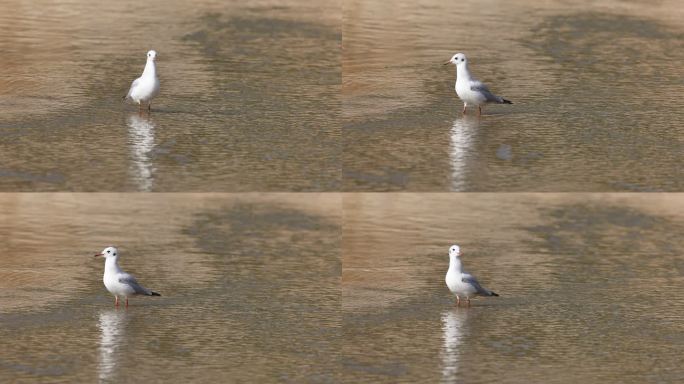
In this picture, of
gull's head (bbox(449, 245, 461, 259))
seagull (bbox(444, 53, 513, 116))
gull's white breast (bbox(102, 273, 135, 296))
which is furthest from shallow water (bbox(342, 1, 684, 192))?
gull's white breast (bbox(102, 273, 135, 296))

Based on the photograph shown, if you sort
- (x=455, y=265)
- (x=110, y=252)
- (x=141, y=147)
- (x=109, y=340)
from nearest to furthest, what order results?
(x=109, y=340) < (x=455, y=265) < (x=110, y=252) < (x=141, y=147)

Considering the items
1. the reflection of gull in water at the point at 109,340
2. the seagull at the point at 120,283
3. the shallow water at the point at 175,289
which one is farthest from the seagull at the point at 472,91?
the reflection of gull in water at the point at 109,340

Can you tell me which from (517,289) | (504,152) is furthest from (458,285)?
(504,152)

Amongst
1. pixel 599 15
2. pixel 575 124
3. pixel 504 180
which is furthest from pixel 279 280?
pixel 599 15

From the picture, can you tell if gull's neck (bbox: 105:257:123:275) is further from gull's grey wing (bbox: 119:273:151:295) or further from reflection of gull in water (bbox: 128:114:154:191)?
reflection of gull in water (bbox: 128:114:154:191)

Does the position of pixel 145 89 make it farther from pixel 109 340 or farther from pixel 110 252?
pixel 109 340

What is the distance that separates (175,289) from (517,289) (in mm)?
2355

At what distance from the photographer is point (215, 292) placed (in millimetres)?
12742

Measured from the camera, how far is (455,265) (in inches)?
498

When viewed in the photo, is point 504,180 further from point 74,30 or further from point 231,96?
point 74,30

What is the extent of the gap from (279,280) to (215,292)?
0.49 metres

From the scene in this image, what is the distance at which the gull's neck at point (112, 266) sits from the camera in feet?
41.4

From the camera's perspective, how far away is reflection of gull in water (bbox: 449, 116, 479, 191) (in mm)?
12828

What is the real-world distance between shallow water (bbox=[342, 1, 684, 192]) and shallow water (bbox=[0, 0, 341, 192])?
1.05 feet
